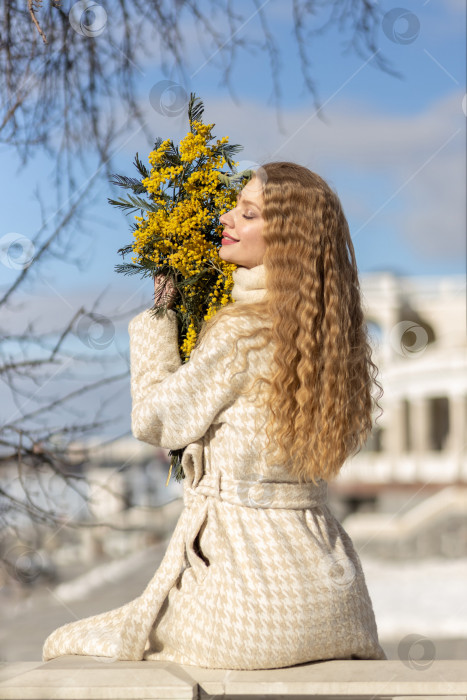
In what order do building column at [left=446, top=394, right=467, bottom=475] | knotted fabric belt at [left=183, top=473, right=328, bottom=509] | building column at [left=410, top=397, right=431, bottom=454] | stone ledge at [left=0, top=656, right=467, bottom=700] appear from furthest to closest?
1. building column at [left=410, top=397, right=431, bottom=454]
2. building column at [left=446, top=394, right=467, bottom=475]
3. knotted fabric belt at [left=183, top=473, right=328, bottom=509]
4. stone ledge at [left=0, top=656, right=467, bottom=700]

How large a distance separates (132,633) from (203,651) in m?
0.13

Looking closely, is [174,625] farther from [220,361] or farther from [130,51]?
[130,51]

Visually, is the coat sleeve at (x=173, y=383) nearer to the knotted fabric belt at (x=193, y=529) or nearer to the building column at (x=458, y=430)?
the knotted fabric belt at (x=193, y=529)

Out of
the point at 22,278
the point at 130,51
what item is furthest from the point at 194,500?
the point at 130,51

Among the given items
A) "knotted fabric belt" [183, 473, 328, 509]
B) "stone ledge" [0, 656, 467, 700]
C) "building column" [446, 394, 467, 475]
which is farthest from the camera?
"building column" [446, 394, 467, 475]

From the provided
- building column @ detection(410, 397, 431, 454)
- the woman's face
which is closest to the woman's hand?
the woman's face

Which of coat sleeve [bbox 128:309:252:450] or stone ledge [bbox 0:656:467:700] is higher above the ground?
coat sleeve [bbox 128:309:252:450]

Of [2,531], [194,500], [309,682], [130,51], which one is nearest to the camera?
[309,682]

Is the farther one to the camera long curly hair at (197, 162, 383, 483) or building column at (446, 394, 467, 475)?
building column at (446, 394, 467, 475)

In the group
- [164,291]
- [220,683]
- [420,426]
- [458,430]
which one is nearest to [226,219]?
[164,291]

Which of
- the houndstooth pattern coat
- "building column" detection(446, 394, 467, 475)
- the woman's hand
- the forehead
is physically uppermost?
"building column" detection(446, 394, 467, 475)

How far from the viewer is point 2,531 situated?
239cm

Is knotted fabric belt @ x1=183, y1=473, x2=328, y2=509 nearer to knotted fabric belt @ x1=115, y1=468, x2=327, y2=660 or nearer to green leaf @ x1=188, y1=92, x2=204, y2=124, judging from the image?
knotted fabric belt @ x1=115, y1=468, x2=327, y2=660

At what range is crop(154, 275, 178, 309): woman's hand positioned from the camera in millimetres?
1493
